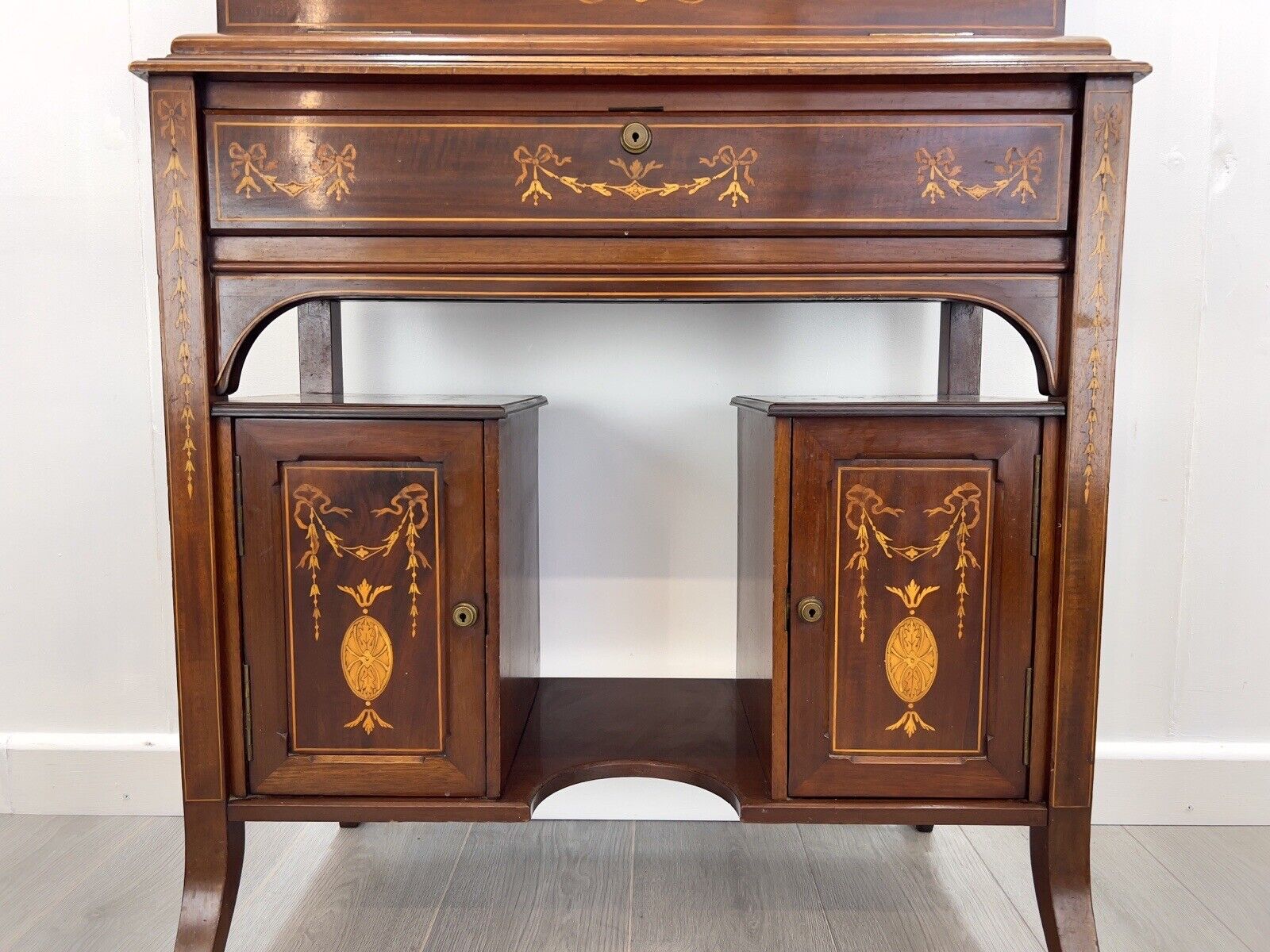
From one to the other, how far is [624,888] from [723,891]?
0.15 meters

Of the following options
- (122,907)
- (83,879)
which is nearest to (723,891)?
(122,907)

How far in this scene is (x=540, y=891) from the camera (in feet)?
4.45

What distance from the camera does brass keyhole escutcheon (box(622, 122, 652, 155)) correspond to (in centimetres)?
101

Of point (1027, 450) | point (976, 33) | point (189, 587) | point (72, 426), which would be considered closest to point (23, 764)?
point (72, 426)

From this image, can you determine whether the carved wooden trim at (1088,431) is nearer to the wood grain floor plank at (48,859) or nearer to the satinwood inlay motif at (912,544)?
the satinwood inlay motif at (912,544)

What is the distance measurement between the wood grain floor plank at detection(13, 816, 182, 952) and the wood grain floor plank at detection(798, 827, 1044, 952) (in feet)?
3.09

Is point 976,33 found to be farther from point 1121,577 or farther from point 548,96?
point 1121,577

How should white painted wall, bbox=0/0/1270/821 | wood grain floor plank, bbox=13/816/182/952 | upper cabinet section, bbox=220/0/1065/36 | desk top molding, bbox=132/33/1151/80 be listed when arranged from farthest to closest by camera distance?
white painted wall, bbox=0/0/1270/821
wood grain floor plank, bbox=13/816/182/952
upper cabinet section, bbox=220/0/1065/36
desk top molding, bbox=132/33/1151/80

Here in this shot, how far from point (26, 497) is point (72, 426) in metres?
0.15

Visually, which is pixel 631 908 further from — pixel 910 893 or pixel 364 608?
pixel 364 608

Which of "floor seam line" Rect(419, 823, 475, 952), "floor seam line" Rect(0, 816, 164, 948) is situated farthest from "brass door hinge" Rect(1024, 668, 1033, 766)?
"floor seam line" Rect(0, 816, 164, 948)

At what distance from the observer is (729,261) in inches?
40.6

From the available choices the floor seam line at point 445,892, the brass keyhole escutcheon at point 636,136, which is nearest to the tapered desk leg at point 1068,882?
the floor seam line at point 445,892

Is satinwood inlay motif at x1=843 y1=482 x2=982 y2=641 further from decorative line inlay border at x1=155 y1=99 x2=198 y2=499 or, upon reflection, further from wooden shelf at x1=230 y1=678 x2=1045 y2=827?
decorative line inlay border at x1=155 y1=99 x2=198 y2=499
